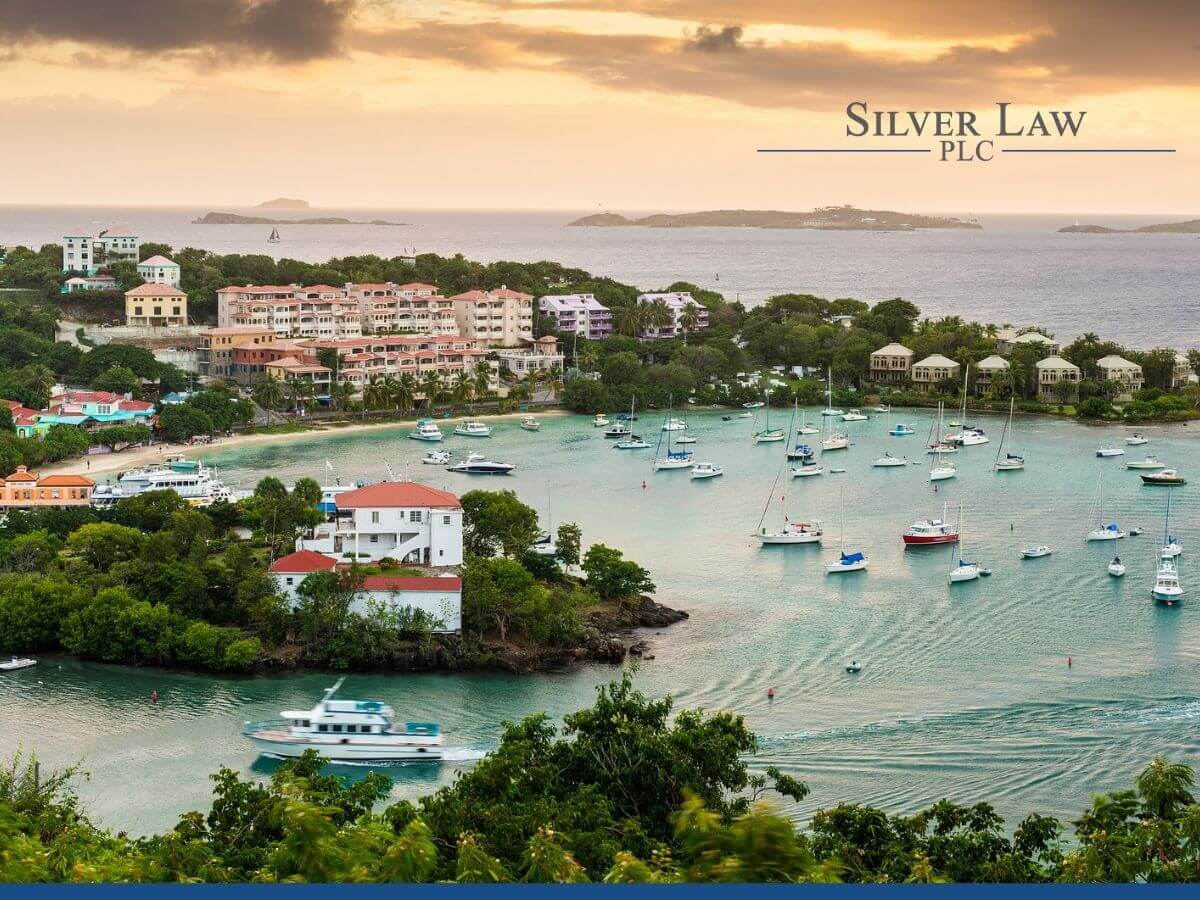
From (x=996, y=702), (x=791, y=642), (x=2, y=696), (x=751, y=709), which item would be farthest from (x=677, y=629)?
(x=2, y=696)

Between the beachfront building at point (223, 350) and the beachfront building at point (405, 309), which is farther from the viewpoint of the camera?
the beachfront building at point (405, 309)

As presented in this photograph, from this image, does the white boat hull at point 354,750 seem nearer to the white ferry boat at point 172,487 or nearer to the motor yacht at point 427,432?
the white ferry boat at point 172,487

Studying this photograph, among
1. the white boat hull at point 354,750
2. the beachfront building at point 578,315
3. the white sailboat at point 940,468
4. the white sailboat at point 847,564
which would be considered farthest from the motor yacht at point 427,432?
the white boat hull at point 354,750

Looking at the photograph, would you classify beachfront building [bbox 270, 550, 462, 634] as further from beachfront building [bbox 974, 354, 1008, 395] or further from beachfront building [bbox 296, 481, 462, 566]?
beachfront building [bbox 974, 354, 1008, 395]

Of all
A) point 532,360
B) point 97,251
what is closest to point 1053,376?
point 532,360

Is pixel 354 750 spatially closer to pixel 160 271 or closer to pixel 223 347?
pixel 223 347
